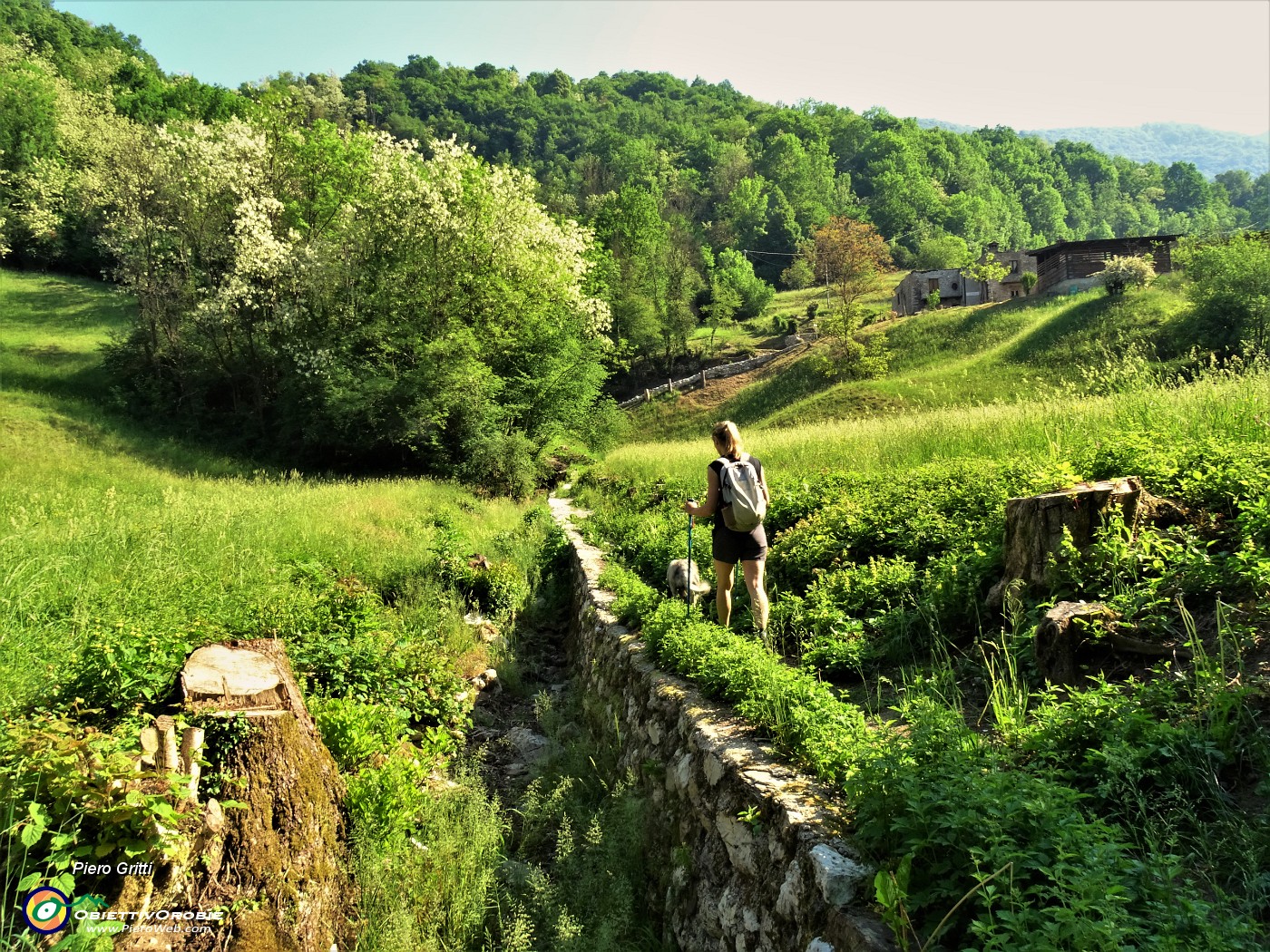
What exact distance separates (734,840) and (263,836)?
103 inches

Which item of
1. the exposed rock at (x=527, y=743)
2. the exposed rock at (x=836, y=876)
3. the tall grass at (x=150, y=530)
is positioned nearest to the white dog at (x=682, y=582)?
the exposed rock at (x=527, y=743)

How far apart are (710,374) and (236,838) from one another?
51969 millimetres

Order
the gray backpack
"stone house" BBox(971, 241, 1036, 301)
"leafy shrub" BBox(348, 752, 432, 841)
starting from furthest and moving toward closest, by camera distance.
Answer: "stone house" BBox(971, 241, 1036, 301), the gray backpack, "leafy shrub" BBox(348, 752, 432, 841)

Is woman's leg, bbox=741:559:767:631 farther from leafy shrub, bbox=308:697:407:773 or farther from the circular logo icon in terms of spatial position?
the circular logo icon

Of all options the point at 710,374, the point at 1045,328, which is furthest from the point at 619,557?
the point at 710,374

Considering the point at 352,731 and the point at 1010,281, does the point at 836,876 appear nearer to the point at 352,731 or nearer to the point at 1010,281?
the point at 352,731

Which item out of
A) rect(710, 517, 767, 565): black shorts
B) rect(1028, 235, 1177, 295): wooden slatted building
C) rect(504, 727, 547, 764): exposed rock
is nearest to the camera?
rect(710, 517, 767, 565): black shorts

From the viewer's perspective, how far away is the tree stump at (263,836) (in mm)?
3666

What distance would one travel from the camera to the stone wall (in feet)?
9.97

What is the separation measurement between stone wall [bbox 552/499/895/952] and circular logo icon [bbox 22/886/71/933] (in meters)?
3.07

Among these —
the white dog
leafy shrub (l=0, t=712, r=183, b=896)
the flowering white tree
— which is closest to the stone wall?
the white dog

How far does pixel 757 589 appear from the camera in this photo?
6.73 m

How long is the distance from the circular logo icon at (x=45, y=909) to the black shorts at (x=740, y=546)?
16.8ft

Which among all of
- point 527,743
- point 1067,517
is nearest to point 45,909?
point 527,743
